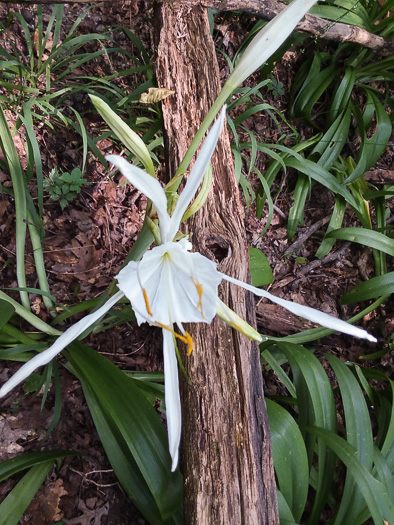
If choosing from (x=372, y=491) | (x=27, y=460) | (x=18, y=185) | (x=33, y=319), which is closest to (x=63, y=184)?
(x=18, y=185)

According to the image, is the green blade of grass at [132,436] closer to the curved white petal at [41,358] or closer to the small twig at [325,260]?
the curved white petal at [41,358]

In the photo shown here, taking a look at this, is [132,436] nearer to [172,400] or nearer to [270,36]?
[172,400]

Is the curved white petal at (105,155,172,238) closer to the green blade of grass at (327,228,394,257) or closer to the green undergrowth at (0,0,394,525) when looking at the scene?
the green undergrowth at (0,0,394,525)

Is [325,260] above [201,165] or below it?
below

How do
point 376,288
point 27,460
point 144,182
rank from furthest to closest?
point 376,288 < point 27,460 < point 144,182

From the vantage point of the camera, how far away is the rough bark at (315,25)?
120 cm

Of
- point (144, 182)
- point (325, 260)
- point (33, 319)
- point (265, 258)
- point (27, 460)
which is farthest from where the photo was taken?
point (325, 260)

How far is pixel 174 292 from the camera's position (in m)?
0.71

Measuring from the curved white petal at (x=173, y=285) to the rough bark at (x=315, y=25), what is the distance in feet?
2.63

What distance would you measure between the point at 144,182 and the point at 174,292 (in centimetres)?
22

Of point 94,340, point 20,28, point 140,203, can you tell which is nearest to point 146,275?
point 94,340

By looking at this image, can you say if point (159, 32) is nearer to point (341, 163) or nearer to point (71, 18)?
point (71, 18)

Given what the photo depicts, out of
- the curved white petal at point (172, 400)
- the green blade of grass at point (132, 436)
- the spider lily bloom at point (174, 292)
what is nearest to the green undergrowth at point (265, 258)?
the green blade of grass at point (132, 436)

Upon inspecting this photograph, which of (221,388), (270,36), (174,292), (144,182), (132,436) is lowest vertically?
(132,436)
